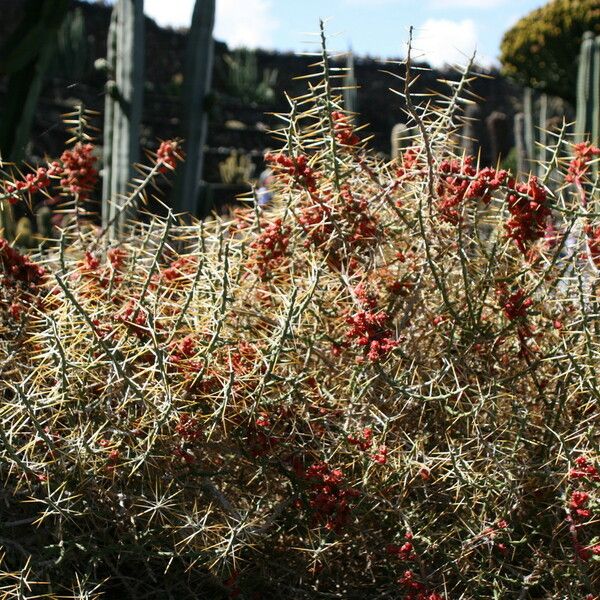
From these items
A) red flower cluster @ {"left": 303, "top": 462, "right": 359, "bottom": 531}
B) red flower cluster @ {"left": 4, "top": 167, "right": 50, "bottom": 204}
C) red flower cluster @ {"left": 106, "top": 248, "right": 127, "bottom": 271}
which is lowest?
red flower cluster @ {"left": 303, "top": 462, "right": 359, "bottom": 531}

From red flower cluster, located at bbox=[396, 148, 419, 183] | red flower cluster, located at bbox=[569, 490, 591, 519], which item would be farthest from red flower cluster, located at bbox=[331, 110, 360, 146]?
red flower cluster, located at bbox=[569, 490, 591, 519]

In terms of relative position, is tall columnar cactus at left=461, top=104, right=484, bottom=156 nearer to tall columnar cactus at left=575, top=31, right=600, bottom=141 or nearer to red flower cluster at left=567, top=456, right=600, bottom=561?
red flower cluster at left=567, top=456, right=600, bottom=561

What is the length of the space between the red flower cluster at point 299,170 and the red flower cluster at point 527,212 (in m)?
0.40

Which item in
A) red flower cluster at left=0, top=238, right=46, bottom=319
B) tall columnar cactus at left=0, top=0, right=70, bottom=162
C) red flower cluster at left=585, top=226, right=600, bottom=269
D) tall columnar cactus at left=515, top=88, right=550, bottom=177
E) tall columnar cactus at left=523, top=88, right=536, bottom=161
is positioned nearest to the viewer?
red flower cluster at left=585, top=226, right=600, bottom=269

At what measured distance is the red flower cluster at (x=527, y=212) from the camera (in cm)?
189

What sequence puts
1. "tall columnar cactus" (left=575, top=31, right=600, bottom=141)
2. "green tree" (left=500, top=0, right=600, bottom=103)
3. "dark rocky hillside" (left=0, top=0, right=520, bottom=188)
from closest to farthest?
"tall columnar cactus" (left=575, top=31, right=600, bottom=141)
"green tree" (left=500, top=0, right=600, bottom=103)
"dark rocky hillside" (left=0, top=0, right=520, bottom=188)

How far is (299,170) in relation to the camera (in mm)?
1997

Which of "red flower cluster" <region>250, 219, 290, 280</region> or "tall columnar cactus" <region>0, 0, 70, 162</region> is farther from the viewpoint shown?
"tall columnar cactus" <region>0, 0, 70, 162</region>

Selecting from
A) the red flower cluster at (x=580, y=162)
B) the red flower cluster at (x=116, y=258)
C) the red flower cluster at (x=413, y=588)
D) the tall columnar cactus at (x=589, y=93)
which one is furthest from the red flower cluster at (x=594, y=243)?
the tall columnar cactus at (x=589, y=93)

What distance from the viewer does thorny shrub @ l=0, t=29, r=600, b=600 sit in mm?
1793

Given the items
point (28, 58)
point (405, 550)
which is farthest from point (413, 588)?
point (28, 58)

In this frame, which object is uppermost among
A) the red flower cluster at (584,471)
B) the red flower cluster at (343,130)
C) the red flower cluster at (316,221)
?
the red flower cluster at (343,130)

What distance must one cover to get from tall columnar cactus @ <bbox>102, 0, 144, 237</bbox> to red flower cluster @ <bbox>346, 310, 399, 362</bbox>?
4071 mm

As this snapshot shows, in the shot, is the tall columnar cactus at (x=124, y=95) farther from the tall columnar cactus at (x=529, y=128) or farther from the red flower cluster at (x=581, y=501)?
the tall columnar cactus at (x=529, y=128)
